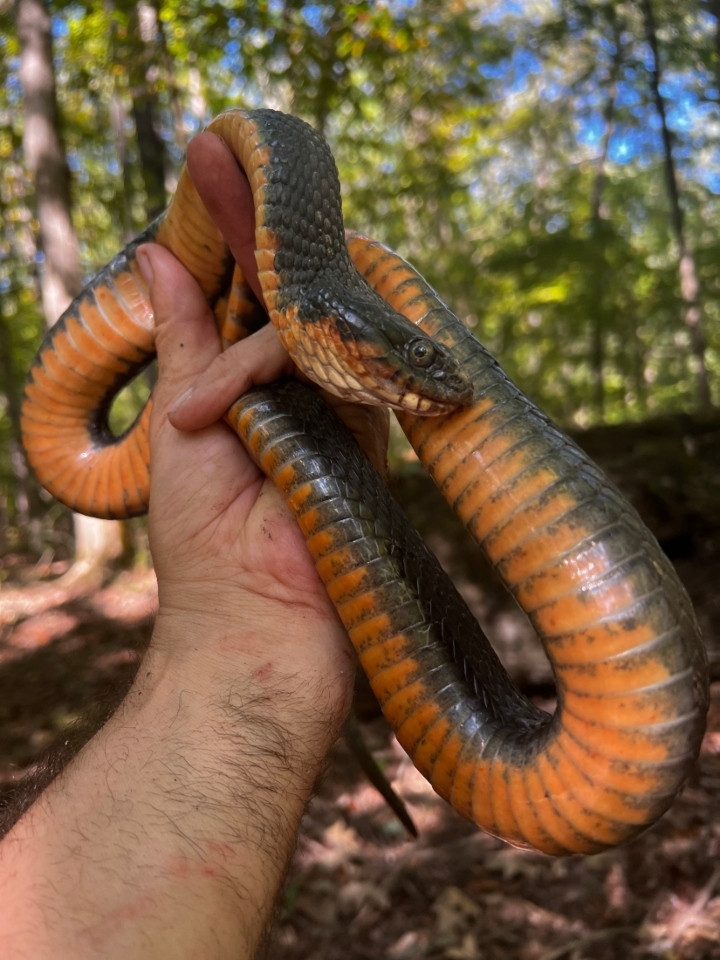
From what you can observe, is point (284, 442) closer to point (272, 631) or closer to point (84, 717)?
point (272, 631)

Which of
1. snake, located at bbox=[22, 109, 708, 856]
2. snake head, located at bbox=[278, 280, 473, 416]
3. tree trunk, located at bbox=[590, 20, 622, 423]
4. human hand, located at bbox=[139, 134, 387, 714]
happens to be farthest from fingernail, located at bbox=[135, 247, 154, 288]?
tree trunk, located at bbox=[590, 20, 622, 423]

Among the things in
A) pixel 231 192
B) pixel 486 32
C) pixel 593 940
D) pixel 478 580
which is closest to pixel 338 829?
pixel 593 940

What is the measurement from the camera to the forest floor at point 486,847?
11.4 feet

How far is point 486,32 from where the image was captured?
11.6 m

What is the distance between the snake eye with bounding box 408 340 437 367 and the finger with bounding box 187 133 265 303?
720 mm

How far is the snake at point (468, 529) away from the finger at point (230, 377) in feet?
0.17

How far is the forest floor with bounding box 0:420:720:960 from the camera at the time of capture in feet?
11.4

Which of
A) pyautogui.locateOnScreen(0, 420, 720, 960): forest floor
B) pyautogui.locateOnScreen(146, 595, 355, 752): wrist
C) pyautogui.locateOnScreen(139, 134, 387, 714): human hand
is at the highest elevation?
pyautogui.locateOnScreen(139, 134, 387, 714): human hand

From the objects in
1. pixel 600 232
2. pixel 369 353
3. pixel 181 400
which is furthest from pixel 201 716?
pixel 600 232

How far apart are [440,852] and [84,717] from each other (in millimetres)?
2718

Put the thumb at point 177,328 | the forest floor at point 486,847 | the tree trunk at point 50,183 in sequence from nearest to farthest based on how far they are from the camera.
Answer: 1. the thumb at point 177,328
2. the forest floor at point 486,847
3. the tree trunk at point 50,183

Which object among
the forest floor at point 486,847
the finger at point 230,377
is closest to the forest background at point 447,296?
the forest floor at point 486,847

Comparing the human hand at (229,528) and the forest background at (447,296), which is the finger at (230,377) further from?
the forest background at (447,296)

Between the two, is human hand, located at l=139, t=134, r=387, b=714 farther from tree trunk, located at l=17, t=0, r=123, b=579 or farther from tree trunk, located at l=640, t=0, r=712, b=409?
tree trunk, located at l=640, t=0, r=712, b=409
